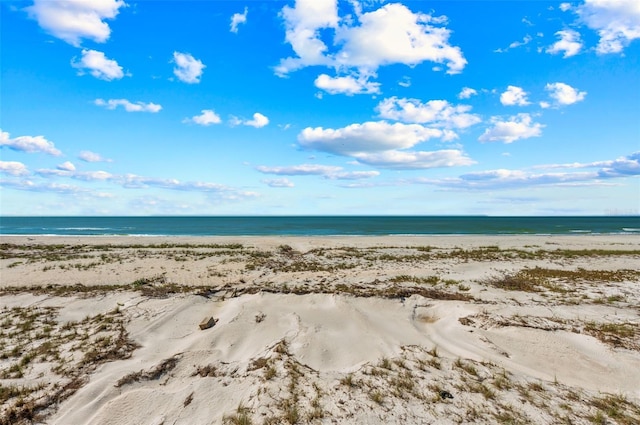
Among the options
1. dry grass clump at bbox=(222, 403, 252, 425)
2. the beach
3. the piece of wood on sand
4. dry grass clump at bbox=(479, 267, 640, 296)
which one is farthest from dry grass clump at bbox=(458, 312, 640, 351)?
the piece of wood on sand

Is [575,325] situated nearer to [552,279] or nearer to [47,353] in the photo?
[552,279]

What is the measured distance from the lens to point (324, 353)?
8773mm

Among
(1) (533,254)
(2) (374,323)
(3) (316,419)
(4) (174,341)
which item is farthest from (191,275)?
(1) (533,254)

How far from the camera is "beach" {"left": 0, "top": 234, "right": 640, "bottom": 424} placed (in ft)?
21.2

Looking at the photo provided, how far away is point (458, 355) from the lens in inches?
343

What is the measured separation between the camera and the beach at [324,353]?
6.45 meters

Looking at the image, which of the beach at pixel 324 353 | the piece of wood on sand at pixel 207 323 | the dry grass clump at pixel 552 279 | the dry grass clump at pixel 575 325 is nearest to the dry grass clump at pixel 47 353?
the beach at pixel 324 353

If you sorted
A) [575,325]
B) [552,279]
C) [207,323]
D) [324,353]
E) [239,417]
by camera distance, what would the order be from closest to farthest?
[239,417]
[324,353]
[575,325]
[207,323]
[552,279]

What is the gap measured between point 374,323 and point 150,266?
65.2ft

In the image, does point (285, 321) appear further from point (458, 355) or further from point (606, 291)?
point (606, 291)

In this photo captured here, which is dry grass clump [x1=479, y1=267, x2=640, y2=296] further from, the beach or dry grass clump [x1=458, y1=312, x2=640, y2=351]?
dry grass clump [x1=458, y1=312, x2=640, y2=351]

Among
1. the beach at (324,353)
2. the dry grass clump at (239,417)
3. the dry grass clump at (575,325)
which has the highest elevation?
the dry grass clump at (575,325)

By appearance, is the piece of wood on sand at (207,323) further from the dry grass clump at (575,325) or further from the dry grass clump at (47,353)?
the dry grass clump at (575,325)

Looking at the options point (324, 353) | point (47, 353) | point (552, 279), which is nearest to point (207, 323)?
point (47, 353)
